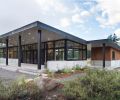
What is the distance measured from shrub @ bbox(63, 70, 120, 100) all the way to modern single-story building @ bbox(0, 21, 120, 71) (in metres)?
10.9

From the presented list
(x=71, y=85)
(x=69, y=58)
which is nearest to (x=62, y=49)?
(x=69, y=58)

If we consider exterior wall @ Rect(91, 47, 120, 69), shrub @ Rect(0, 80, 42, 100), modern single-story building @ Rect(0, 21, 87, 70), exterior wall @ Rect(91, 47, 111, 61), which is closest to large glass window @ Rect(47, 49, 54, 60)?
modern single-story building @ Rect(0, 21, 87, 70)

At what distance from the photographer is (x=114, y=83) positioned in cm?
800

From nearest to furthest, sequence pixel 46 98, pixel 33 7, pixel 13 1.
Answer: pixel 46 98 < pixel 13 1 < pixel 33 7

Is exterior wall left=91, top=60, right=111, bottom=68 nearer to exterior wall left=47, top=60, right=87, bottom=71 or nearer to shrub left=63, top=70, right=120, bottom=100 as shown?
exterior wall left=47, top=60, right=87, bottom=71

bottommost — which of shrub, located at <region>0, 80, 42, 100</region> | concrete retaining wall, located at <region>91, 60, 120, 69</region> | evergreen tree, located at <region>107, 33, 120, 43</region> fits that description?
shrub, located at <region>0, 80, 42, 100</region>

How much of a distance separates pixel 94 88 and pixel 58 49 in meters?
16.1

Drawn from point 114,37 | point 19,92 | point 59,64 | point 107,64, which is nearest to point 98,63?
point 107,64

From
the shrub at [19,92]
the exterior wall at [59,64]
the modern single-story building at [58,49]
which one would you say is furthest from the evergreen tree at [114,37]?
the shrub at [19,92]

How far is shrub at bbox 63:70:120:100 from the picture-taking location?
299 inches

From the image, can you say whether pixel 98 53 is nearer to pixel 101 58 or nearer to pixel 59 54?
pixel 101 58

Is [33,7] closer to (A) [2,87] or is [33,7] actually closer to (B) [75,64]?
(B) [75,64]

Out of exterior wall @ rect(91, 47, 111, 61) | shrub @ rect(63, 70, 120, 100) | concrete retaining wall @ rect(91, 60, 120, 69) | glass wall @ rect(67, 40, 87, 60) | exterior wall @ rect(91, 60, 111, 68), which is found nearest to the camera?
shrub @ rect(63, 70, 120, 100)

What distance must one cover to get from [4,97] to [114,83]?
414cm
